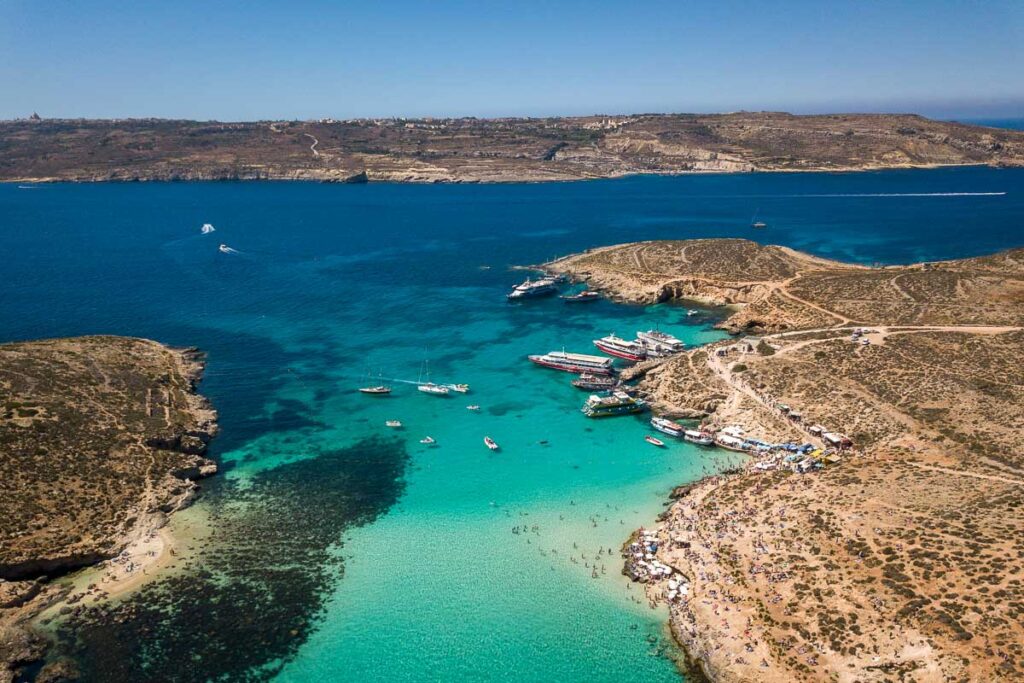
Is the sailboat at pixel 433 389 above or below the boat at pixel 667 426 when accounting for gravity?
above

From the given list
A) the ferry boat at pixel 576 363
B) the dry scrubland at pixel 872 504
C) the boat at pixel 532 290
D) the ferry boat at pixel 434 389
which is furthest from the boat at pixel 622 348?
the boat at pixel 532 290

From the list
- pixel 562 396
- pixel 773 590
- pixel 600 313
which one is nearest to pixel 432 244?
pixel 600 313

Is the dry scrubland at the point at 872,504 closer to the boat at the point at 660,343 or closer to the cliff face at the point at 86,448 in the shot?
the boat at the point at 660,343

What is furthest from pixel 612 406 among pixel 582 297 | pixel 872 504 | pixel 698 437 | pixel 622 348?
pixel 582 297

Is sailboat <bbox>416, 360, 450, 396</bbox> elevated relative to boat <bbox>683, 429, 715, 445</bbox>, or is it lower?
elevated

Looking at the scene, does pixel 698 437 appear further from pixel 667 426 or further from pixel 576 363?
pixel 576 363

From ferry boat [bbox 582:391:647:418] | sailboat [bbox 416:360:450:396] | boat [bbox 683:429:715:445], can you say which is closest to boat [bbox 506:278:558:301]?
sailboat [bbox 416:360:450:396]

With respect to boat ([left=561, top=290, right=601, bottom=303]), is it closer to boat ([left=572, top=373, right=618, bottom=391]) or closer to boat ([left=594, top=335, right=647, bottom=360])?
boat ([left=594, top=335, right=647, bottom=360])
